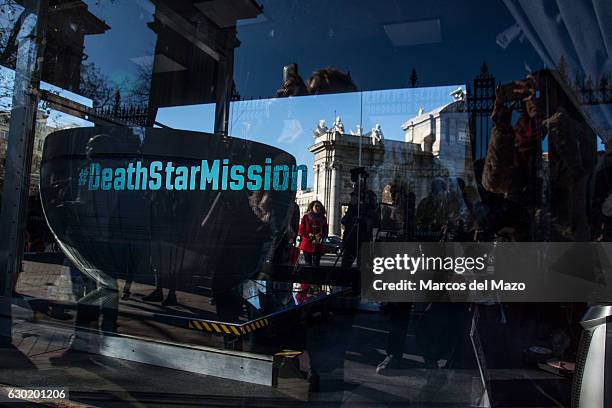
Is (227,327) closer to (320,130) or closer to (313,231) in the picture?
(313,231)

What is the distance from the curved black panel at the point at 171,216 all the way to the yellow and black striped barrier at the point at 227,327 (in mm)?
164

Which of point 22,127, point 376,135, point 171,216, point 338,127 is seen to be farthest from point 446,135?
point 22,127

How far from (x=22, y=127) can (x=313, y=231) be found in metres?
1.41

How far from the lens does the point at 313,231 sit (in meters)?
1.59

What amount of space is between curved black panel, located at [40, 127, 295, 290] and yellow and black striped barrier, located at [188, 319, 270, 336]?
0.54 ft

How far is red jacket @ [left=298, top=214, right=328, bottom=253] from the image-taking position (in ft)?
5.15

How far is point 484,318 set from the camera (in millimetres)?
1551

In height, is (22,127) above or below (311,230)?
above

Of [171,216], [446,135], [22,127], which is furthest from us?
[22,127]

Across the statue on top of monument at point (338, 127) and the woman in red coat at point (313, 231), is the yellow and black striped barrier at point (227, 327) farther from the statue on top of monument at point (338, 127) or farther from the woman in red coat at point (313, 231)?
the statue on top of monument at point (338, 127)

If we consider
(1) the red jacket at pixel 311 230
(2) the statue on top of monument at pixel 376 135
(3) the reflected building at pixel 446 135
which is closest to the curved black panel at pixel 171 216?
(1) the red jacket at pixel 311 230

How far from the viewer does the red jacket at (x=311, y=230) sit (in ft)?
5.15

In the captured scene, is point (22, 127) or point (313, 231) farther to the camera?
point (22, 127)

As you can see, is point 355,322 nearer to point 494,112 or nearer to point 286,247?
point 286,247
